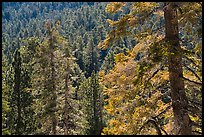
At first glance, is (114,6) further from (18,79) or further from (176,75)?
(18,79)

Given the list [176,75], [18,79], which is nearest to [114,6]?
[176,75]

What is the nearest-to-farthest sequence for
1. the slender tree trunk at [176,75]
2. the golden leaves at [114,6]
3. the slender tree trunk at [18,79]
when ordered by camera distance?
the slender tree trunk at [176,75], the golden leaves at [114,6], the slender tree trunk at [18,79]

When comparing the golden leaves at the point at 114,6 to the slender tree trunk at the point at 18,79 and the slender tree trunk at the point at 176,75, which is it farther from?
the slender tree trunk at the point at 18,79

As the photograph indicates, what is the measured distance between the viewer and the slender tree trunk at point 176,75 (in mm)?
6996

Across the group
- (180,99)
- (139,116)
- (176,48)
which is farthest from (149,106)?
(176,48)

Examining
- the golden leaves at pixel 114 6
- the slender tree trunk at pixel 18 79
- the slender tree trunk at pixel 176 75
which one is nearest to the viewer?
the slender tree trunk at pixel 176 75

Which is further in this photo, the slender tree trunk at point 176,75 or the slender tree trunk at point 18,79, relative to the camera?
the slender tree trunk at point 18,79

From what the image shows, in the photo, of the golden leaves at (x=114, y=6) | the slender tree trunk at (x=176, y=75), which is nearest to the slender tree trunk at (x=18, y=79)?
the golden leaves at (x=114, y=6)

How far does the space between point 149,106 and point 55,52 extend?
15734mm

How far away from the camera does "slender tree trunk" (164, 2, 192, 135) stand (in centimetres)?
700

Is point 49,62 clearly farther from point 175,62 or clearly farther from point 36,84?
point 175,62

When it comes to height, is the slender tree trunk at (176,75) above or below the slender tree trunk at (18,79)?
below

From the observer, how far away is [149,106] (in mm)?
7926

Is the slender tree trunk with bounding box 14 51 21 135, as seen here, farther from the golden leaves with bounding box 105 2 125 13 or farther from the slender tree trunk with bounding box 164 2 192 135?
the slender tree trunk with bounding box 164 2 192 135
